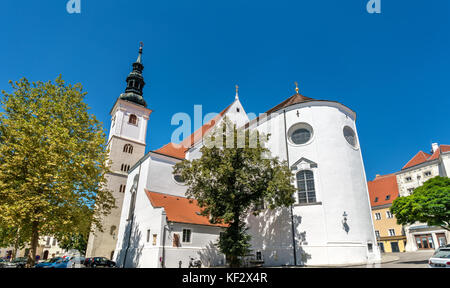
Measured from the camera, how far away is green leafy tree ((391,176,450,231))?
709 inches

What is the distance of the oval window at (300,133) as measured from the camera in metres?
23.3

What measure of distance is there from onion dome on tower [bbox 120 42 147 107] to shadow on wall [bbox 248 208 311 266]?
28.3m

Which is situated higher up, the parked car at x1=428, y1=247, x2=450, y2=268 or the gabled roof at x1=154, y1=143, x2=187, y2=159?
the gabled roof at x1=154, y1=143, x2=187, y2=159

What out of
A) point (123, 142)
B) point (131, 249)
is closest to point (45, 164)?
point (131, 249)

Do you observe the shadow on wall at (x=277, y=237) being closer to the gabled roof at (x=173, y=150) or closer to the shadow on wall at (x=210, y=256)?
the shadow on wall at (x=210, y=256)

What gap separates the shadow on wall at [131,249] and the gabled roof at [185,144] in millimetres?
9035

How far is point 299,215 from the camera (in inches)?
829

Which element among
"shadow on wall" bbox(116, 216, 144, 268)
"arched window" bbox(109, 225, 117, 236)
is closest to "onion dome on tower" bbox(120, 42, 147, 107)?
"arched window" bbox(109, 225, 117, 236)

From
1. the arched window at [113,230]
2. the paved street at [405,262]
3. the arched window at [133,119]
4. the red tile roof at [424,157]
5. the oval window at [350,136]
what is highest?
the arched window at [133,119]

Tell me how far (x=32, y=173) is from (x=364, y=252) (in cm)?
2276

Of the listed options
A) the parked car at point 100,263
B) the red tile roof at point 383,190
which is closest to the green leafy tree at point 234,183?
the parked car at point 100,263

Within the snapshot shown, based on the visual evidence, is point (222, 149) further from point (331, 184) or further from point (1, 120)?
point (1, 120)

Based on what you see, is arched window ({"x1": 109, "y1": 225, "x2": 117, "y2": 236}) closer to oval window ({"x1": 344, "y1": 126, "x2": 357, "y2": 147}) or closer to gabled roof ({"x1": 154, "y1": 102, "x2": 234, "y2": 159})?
gabled roof ({"x1": 154, "y1": 102, "x2": 234, "y2": 159})

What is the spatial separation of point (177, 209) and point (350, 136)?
1789 centimetres
